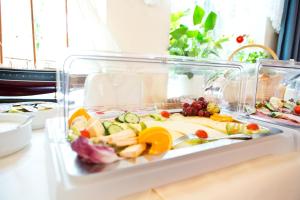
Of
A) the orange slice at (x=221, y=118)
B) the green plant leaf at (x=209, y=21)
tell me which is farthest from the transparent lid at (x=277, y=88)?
the green plant leaf at (x=209, y=21)

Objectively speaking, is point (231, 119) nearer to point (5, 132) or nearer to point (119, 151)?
point (119, 151)

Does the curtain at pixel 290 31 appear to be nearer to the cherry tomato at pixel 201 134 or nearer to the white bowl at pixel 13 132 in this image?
the cherry tomato at pixel 201 134

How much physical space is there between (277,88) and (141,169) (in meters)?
0.88

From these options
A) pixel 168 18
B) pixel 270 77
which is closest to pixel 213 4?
pixel 168 18

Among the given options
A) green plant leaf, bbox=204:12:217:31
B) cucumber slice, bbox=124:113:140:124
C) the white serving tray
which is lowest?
the white serving tray

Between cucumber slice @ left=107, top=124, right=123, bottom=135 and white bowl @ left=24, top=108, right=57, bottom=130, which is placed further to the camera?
white bowl @ left=24, top=108, right=57, bottom=130

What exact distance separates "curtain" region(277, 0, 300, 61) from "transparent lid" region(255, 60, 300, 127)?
1.67 m

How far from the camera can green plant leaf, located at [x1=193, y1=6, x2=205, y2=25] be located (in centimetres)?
173

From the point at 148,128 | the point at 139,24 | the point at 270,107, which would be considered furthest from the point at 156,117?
the point at 139,24

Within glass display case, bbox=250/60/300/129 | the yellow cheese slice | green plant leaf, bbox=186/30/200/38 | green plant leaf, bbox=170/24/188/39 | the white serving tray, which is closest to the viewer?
the white serving tray

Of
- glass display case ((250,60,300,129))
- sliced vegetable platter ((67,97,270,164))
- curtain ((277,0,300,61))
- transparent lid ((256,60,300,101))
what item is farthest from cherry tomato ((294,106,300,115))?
curtain ((277,0,300,61))

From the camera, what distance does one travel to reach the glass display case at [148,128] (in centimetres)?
35

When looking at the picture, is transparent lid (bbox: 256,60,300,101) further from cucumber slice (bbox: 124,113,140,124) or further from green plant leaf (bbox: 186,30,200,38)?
green plant leaf (bbox: 186,30,200,38)

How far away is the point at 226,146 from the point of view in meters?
0.48
